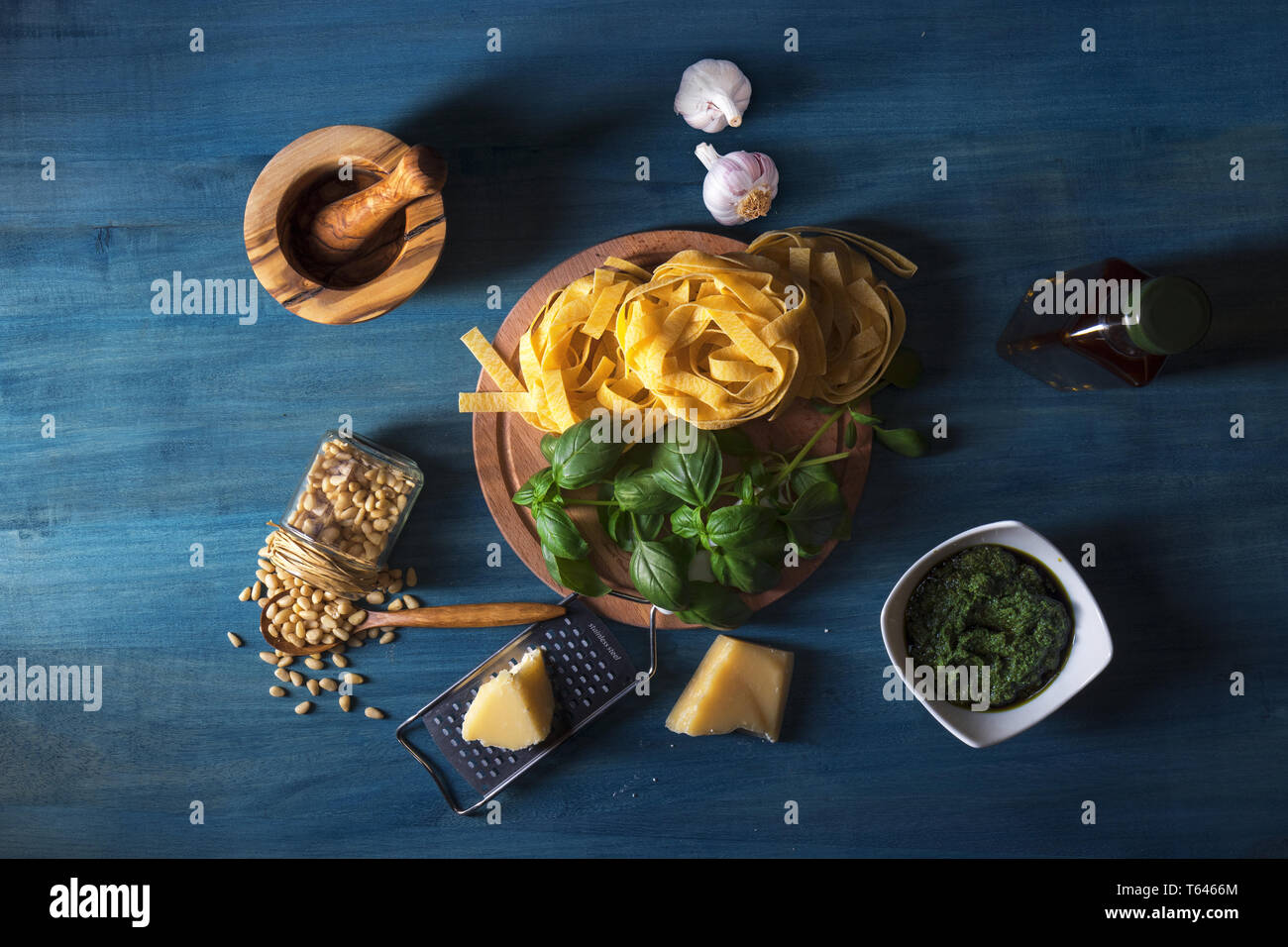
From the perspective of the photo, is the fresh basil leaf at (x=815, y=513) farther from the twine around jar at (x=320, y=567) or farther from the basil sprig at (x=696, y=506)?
the twine around jar at (x=320, y=567)

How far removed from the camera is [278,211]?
56.7 inches

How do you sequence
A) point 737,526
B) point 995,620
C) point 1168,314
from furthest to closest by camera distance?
point 995,620
point 737,526
point 1168,314

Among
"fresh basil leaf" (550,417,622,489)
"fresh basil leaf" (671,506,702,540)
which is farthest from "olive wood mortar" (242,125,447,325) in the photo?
"fresh basil leaf" (671,506,702,540)

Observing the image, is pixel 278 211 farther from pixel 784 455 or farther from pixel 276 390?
pixel 784 455

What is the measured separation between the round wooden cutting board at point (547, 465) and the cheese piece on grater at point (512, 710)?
0.17m

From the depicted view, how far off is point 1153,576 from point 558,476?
3.72ft

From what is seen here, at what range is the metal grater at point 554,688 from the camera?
1.59m

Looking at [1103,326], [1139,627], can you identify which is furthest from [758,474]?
[1139,627]

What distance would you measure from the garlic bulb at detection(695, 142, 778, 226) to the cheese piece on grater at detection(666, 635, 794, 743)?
0.77 m

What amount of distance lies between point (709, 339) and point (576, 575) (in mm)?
456

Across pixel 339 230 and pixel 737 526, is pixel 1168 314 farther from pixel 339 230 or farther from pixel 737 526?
pixel 339 230

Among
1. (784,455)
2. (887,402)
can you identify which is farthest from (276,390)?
(887,402)

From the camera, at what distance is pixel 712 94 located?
1.56 metres

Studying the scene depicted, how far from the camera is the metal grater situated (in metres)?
1.59
